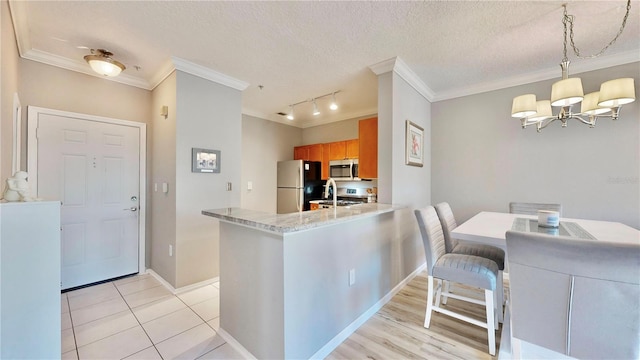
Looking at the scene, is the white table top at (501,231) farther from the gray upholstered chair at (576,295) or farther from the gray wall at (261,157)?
the gray wall at (261,157)

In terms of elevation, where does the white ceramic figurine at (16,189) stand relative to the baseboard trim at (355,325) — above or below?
above

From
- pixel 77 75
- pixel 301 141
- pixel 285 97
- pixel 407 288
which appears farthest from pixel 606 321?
pixel 301 141

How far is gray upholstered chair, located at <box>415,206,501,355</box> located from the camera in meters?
1.78

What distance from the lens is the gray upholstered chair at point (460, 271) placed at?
178cm

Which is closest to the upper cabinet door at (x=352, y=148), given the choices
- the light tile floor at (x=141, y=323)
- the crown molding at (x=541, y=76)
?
the crown molding at (x=541, y=76)

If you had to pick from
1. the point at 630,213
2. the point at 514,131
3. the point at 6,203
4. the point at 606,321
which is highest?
the point at 514,131

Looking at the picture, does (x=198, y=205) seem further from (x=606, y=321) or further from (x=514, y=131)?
(x=514, y=131)

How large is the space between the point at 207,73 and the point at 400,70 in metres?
2.24

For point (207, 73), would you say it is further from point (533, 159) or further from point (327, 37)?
point (533, 159)

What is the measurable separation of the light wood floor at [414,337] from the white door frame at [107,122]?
2.88m

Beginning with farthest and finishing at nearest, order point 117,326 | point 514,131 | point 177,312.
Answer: point 514,131 < point 177,312 < point 117,326

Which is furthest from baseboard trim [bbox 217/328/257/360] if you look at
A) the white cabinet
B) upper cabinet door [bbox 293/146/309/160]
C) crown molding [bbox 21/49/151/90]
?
upper cabinet door [bbox 293/146/309/160]

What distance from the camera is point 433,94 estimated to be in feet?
12.0

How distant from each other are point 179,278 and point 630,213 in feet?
Answer: 15.8
